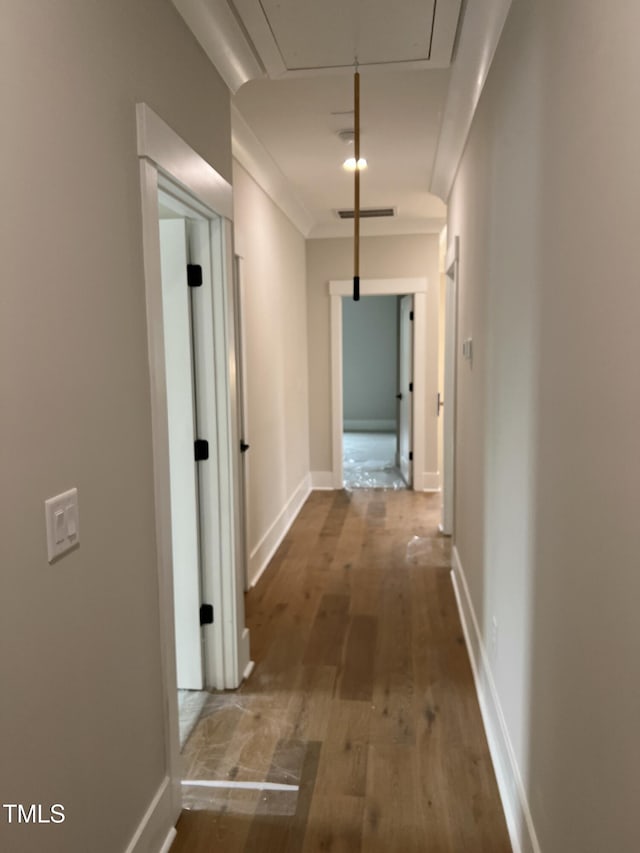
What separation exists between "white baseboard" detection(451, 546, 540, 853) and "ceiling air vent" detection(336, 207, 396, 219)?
11.0 feet

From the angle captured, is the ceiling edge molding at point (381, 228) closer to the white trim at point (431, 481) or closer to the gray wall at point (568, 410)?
the white trim at point (431, 481)

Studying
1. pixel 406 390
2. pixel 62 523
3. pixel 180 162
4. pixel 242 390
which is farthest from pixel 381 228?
pixel 62 523

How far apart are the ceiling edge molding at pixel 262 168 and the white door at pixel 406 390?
1.55m

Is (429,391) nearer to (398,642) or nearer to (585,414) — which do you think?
(398,642)

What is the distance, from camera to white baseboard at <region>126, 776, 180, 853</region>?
1588 mm

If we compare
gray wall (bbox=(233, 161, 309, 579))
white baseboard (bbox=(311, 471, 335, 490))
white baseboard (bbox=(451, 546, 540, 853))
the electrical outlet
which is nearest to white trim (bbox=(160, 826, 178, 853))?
white baseboard (bbox=(451, 546, 540, 853))

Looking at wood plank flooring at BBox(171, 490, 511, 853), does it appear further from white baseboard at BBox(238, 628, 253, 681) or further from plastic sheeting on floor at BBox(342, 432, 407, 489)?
plastic sheeting on floor at BBox(342, 432, 407, 489)

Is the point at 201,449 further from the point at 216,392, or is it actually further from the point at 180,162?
the point at 180,162

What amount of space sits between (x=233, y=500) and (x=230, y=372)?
0.51 metres

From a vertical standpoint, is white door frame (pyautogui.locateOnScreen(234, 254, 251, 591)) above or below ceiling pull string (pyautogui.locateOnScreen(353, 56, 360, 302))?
below

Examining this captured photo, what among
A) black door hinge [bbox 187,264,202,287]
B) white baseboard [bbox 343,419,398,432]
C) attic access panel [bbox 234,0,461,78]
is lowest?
white baseboard [bbox 343,419,398,432]

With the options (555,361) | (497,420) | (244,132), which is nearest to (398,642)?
(497,420)

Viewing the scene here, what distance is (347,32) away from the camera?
83.3 inches

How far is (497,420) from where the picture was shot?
214cm
